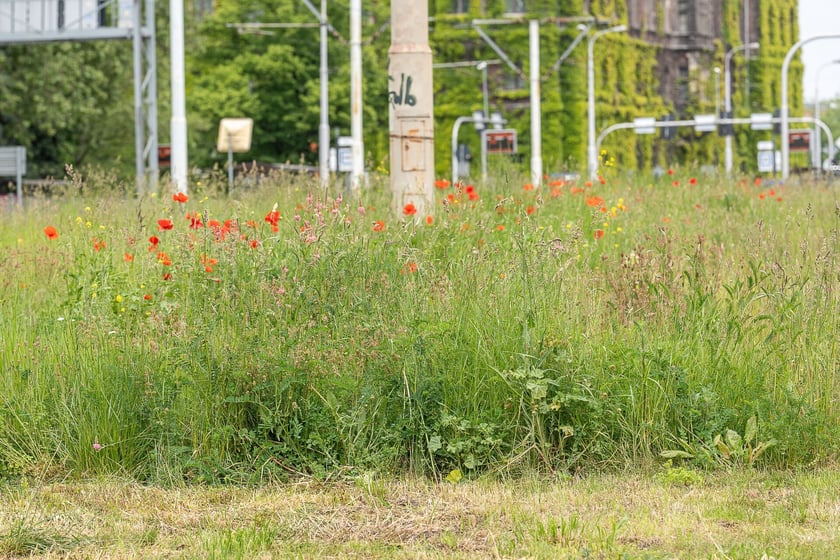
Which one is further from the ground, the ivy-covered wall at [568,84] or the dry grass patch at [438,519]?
the ivy-covered wall at [568,84]

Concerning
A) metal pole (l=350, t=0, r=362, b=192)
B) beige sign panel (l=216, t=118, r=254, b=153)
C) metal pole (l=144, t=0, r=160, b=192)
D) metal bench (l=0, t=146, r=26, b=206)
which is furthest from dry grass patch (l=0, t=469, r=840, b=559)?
metal bench (l=0, t=146, r=26, b=206)

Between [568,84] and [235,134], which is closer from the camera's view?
[235,134]

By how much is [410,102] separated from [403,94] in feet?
0.25

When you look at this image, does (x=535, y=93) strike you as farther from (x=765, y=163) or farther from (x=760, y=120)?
(x=765, y=163)

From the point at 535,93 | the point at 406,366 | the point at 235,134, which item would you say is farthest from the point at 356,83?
the point at 406,366

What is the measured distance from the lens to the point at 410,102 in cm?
1054

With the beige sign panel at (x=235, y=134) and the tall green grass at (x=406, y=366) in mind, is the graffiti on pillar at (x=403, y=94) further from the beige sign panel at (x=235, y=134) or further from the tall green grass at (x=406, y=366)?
the beige sign panel at (x=235, y=134)

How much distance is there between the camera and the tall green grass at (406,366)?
6848 mm

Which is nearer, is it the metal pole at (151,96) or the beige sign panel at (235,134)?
the beige sign panel at (235,134)

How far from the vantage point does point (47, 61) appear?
1795 inches

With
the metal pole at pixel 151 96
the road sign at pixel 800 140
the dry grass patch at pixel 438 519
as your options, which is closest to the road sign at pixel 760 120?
the road sign at pixel 800 140

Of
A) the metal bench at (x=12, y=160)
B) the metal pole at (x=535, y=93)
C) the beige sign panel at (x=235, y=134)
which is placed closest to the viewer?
the beige sign panel at (x=235, y=134)

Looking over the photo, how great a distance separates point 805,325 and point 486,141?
185 ft

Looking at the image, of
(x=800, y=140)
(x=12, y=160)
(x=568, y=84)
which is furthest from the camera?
(x=568, y=84)
